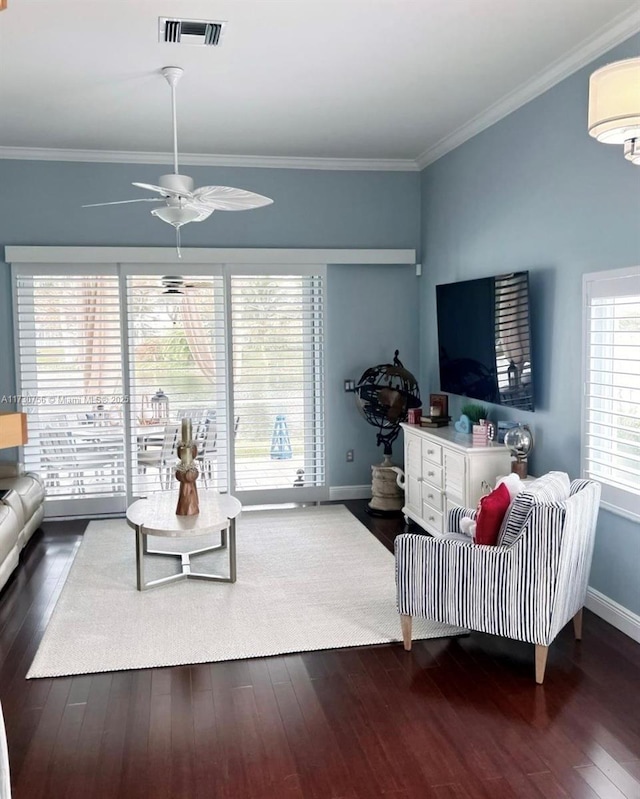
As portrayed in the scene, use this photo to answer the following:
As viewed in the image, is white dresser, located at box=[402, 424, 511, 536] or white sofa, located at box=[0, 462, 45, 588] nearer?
white sofa, located at box=[0, 462, 45, 588]

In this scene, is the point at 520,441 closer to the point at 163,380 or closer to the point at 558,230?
the point at 558,230

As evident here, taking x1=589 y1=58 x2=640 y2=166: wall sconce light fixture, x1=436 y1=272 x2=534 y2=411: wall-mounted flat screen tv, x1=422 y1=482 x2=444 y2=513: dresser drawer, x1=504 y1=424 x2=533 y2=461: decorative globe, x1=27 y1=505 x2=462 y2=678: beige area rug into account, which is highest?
x1=589 y1=58 x2=640 y2=166: wall sconce light fixture

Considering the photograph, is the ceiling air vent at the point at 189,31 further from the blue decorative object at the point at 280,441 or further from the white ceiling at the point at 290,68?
the blue decorative object at the point at 280,441

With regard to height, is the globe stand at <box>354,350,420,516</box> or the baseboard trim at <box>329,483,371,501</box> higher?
the globe stand at <box>354,350,420,516</box>

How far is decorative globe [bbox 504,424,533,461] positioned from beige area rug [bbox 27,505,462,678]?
3.69 ft

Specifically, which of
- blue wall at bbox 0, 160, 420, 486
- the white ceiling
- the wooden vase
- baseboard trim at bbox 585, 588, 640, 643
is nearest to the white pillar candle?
the wooden vase

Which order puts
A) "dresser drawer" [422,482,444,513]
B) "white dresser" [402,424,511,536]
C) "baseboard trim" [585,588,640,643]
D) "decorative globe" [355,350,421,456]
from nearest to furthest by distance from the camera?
1. "baseboard trim" [585,588,640,643]
2. "white dresser" [402,424,511,536]
3. "dresser drawer" [422,482,444,513]
4. "decorative globe" [355,350,421,456]

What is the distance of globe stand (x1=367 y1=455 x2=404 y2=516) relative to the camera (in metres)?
6.19

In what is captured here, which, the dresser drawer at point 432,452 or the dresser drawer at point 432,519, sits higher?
the dresser drawer at point 432,452

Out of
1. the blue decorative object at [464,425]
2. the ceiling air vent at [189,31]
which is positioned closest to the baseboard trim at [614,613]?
the blue decorative object at [464,425]

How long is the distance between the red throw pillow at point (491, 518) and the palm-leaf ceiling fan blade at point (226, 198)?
1.98m

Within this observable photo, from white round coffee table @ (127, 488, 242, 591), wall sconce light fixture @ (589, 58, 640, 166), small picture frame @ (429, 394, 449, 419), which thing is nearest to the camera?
wall sconce light fixture @ (589, 58, 640, 166)

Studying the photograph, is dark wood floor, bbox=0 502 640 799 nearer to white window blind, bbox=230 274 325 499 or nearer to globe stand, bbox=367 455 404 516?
globe stand, bbox=367 455 404 516

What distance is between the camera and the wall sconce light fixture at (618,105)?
2.05 meters
